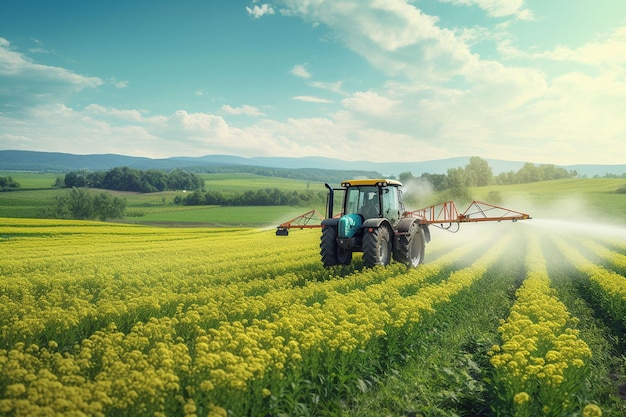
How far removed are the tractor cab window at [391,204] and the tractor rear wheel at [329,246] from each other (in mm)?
2008

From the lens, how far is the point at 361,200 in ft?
56.8

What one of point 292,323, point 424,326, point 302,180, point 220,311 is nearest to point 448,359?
point 424,326

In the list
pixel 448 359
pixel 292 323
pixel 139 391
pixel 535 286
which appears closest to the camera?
pixel 139 391

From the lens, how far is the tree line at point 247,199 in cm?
7938

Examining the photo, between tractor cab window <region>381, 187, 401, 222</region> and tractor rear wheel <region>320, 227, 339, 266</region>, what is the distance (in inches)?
79.1

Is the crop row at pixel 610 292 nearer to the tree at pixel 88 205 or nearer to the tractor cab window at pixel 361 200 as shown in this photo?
the tractor cab window at pixel 361 200

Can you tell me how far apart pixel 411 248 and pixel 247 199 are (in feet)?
212

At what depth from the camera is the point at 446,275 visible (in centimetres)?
1666

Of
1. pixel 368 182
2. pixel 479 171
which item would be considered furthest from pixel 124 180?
pixel 368 182

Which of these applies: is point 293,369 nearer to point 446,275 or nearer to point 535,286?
point 535,286

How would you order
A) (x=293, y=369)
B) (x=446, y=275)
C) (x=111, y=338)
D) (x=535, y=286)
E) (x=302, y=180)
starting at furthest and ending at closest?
1. (x=302, y=180)
2. (x=446, y=275)
3. (x=535, y=286)
4. (x=111, y=338)
5. (x=293, y=369)

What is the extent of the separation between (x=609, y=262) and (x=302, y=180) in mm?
157489

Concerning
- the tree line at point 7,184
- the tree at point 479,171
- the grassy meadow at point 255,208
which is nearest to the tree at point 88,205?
the grassy meadow at point 255,208

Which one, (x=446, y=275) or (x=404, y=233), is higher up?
(x=404, y=233)
